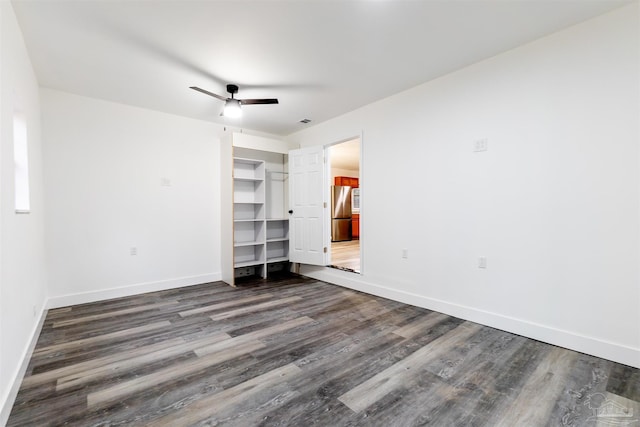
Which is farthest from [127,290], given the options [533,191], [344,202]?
[344,202]

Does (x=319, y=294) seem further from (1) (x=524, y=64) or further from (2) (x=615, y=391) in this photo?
(1) (x=524, y=64)

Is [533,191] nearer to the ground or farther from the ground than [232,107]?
nearer to the ground

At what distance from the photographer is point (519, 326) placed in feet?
8.38

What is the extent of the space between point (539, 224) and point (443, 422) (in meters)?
1.89

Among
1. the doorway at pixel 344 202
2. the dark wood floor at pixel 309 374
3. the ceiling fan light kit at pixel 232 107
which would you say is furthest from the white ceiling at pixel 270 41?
the doorway at pixel 344 202

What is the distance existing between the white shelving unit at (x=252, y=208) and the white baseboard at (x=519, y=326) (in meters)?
1.82

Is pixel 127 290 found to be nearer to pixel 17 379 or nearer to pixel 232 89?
pixel 17 379

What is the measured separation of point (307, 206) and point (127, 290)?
2.86 meters

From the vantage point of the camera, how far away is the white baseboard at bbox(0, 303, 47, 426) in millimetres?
1540

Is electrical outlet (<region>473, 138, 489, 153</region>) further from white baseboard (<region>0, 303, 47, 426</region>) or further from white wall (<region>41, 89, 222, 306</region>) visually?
white baseboard (<region>0, 303, 47, 426</region>)

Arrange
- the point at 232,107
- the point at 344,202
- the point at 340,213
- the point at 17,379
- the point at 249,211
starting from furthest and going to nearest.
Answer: the point at 344,202 → the point at 340,213 → the point at 249,211 → the point at 232,107 → the point at 17,379

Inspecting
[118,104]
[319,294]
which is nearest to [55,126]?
[118,104]

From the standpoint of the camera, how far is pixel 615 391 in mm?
1755

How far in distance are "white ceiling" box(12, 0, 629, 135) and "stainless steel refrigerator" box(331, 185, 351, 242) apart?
580 centimetres
